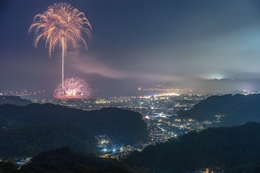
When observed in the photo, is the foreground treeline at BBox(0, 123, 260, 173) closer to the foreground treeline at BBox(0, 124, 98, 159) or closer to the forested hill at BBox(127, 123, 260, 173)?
the forested hill at BBox(127, 123, 260, 173)

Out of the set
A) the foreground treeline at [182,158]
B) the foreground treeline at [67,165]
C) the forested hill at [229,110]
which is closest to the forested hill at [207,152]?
the foreground treeline at [182,158]

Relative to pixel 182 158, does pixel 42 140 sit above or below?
above

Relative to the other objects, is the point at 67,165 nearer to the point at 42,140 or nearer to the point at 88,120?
the point at 42,140

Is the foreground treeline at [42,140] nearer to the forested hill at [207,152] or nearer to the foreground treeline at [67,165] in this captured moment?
the foreground treeline at [67,165]

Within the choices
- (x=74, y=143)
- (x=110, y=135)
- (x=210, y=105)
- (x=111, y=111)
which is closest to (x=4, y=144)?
(x=74, y=143)

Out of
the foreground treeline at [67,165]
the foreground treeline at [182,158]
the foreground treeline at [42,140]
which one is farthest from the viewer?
the foreground treeline at [42,140]

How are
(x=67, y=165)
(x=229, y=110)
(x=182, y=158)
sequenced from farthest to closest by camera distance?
(x=229, y=110), (x=182, y=158), (x=67, y=165)

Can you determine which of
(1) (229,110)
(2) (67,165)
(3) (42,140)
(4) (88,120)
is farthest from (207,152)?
(1) (229,110)

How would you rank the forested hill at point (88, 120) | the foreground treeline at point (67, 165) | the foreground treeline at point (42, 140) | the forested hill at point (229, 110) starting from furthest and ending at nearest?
1. the forested hill at point (229, 110)
2. the forested hill at point (88, 120)
3. the foreground treeline at point (42, 140)
4. the foreground treeline at point (67, 165)
